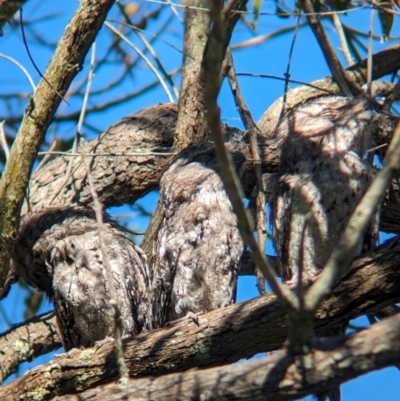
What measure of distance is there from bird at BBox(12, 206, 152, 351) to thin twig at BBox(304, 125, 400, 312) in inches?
84.6

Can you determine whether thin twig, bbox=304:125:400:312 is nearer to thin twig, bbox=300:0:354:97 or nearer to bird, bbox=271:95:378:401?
bird, bbox=271:95:378:401

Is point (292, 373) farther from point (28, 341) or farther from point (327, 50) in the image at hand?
point (28, 341)

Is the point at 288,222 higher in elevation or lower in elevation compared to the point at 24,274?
lower

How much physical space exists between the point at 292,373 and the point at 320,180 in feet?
6.06

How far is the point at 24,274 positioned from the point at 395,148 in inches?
135

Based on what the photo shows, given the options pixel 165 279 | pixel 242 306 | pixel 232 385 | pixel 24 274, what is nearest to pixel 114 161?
pixel 24 274

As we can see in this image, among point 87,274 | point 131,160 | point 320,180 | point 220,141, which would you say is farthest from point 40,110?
point 220,141

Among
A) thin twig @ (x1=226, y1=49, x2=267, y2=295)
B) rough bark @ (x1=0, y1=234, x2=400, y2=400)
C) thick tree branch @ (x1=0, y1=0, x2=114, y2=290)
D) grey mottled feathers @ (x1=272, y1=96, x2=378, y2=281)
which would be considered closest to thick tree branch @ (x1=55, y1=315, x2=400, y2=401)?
rough bark @ (x1=0, y1=234, x2=400, y2=400)

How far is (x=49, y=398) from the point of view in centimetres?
391

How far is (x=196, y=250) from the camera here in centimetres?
440

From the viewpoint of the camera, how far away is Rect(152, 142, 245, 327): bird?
4387 mm

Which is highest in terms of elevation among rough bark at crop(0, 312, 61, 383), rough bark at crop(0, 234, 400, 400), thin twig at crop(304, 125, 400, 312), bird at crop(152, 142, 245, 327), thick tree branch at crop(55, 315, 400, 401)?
rough bark at crop(0, 312, 61, 383)

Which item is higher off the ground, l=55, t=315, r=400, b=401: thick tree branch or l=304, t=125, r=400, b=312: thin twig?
l=304, t=125, r=400, b=312: thin twig

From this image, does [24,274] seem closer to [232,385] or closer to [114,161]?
[114,161]
